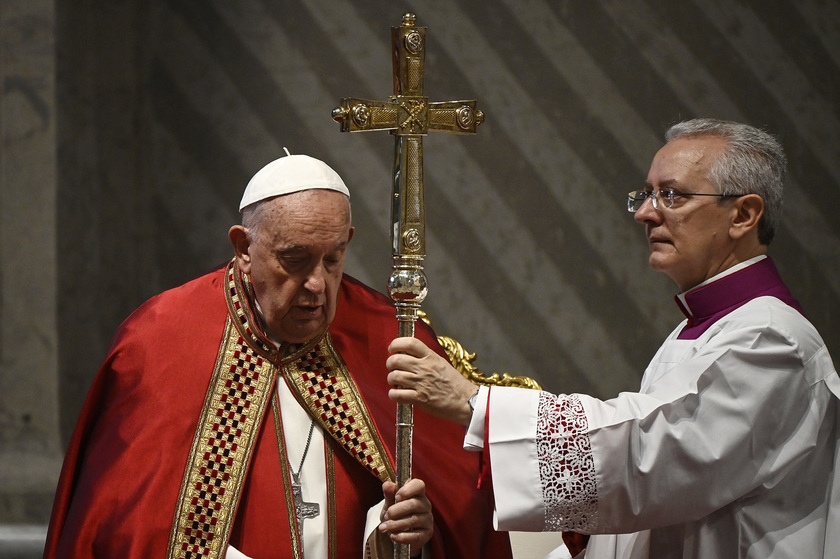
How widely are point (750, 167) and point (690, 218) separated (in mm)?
212

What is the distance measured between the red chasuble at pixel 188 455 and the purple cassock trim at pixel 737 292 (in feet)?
2.77

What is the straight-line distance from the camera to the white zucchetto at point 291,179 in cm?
272

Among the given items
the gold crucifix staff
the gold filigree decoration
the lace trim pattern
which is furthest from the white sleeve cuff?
the gold filigree decoration

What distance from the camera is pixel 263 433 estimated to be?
9.20 feet

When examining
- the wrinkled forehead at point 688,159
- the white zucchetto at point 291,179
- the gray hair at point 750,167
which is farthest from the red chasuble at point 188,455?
the gray hair at point 750,167

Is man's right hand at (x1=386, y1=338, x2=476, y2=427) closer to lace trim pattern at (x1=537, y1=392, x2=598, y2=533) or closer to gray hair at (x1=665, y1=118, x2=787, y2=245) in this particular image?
lace trim pattern at (x1=537, y1=392, x2=598, y2=533)

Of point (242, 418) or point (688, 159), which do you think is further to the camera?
point (242, 418)

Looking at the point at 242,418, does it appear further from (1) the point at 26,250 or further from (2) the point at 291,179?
(1) the point at 26,250

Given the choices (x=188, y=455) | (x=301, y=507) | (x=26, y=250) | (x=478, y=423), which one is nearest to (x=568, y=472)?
(x=478, y=423)

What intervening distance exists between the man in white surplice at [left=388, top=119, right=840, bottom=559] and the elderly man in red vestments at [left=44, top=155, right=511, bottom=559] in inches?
13.9

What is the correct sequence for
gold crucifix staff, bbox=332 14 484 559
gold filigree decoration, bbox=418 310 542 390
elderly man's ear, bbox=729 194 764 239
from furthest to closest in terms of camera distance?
gold filigree decoration, bbox=418 310 542 390, elderly man's ear, bbox=729 194 764 239, gold crucifix staff, bbox=332 14 484 559

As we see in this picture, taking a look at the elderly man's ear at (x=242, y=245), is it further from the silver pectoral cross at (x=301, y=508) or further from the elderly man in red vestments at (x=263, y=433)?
the silver pectoral cross at (x=301, y=508)

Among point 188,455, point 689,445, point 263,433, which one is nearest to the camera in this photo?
point 689,445

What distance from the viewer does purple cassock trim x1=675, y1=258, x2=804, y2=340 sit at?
259cm
